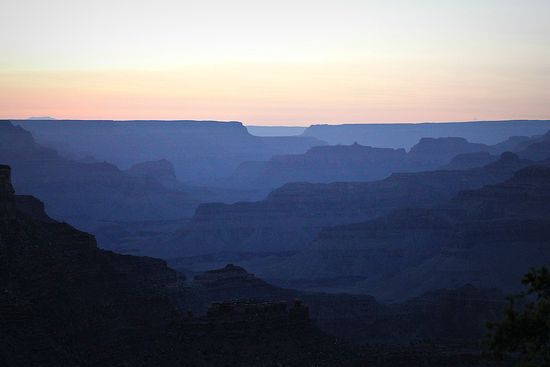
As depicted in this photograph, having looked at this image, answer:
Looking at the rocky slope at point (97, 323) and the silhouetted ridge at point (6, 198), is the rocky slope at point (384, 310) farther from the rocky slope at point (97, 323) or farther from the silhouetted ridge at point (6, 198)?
the silhouetted ridge at point (6, 198)

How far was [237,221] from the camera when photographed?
16150 cm

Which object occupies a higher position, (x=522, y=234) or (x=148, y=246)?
(x=522, y=234)

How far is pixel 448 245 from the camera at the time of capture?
114 metres

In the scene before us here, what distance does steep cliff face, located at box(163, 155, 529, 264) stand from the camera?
15462 centimetres

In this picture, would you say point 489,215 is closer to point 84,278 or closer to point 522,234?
point 522,234

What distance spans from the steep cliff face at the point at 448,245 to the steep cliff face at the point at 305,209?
23.2 m

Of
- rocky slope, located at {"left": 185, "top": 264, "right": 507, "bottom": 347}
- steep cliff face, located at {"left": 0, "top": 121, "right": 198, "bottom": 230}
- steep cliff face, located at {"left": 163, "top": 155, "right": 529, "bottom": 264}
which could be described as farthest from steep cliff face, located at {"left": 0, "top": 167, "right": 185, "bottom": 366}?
steep cliff face, located at {"left": 0, "top": 121, "right": 198, "bottom": 230}

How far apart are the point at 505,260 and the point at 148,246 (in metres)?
61.8

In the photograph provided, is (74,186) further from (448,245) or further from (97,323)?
(97,323)

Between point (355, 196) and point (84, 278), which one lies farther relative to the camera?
point (355, 196)

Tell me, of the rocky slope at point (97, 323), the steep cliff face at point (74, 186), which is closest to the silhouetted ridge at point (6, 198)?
the rocky slope at point (97, 323)

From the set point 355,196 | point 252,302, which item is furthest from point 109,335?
point 355,196

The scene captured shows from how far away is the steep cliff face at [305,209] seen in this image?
155 m

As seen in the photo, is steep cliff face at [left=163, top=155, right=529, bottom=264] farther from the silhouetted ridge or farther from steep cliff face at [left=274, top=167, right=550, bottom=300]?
the silhouetted ridge
